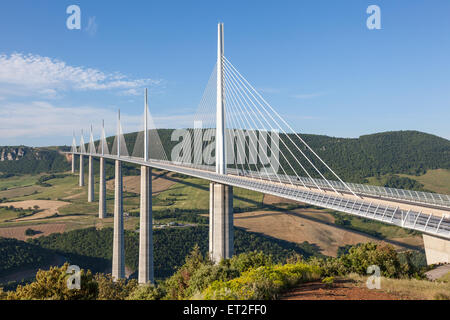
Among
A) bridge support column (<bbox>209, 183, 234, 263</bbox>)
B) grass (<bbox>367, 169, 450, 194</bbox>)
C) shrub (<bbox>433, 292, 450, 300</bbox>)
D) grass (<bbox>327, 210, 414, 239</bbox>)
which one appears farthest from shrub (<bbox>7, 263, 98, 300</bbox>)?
grass (<bbox>367, 169, 450, 194</bbox>)

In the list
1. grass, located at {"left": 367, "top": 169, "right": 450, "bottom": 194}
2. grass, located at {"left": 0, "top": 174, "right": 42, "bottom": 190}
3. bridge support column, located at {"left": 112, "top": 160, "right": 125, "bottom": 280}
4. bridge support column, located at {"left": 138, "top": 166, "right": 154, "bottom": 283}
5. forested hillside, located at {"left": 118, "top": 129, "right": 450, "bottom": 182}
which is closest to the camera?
bridge support column, located at {"left": 138, "top": 166, "right": 154, "bottom": 283}

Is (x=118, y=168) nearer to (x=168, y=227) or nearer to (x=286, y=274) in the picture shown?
(x=168, y=227)

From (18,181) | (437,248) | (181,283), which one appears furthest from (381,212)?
(18,181)

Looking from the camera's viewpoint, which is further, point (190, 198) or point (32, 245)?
point (190, 198)

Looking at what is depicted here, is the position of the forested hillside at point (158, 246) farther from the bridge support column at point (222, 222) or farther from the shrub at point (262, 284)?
the shrub at point (262, 284)

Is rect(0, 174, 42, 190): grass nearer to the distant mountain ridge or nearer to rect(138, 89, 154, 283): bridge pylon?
the distant mountain ridge

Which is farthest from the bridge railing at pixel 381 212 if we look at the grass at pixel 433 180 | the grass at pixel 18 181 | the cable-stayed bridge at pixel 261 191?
the grass at pixel 18 181
